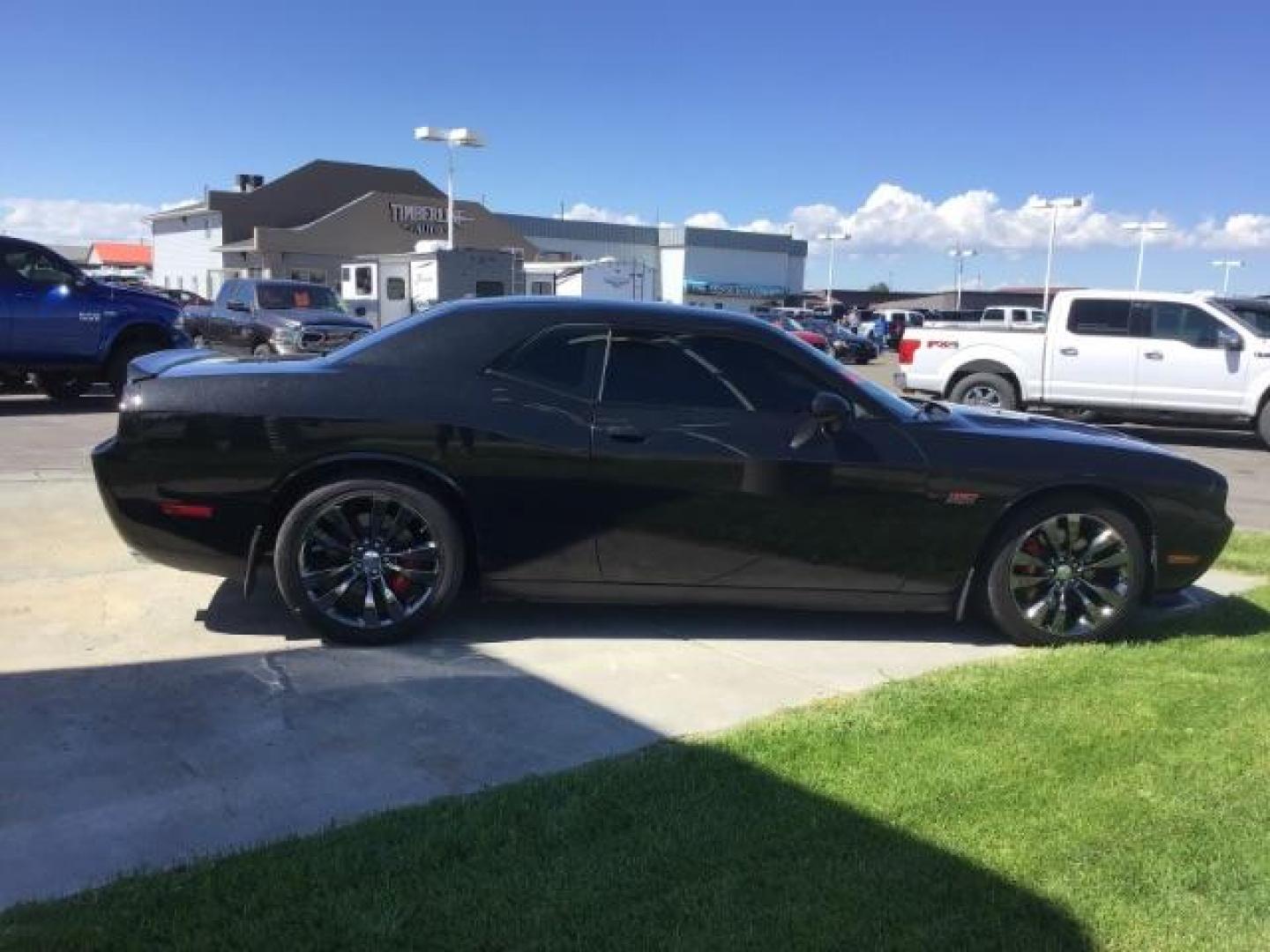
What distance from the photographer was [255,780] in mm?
3465

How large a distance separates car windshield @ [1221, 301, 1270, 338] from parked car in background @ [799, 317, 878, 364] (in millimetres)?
20651

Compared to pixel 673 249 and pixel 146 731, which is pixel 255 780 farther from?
pixel 673 249

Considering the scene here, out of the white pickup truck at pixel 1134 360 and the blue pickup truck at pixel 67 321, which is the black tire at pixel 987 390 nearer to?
the white pickup truck at pixel 1134 360

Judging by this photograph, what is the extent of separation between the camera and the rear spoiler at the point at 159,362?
483 centimetres

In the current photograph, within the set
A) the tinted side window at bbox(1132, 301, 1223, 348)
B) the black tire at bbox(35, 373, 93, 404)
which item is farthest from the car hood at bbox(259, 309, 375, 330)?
the tinted side window at bbox(1132, 301, 1223, 348)

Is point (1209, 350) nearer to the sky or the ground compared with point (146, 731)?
nearer to the sky

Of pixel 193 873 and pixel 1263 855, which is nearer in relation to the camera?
pixel 193 873

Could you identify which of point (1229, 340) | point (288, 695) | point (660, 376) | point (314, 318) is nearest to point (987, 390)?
point (1229, 340)

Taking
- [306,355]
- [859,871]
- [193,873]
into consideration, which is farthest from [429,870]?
[306,355]

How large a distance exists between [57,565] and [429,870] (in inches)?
154

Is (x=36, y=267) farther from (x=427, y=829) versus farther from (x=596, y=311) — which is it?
(x=427, y=829)

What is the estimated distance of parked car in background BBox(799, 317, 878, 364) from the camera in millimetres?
35406

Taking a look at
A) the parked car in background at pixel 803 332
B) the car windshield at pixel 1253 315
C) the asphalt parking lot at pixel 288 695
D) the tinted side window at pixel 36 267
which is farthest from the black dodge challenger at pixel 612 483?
the parked car in background at pixel 803 332

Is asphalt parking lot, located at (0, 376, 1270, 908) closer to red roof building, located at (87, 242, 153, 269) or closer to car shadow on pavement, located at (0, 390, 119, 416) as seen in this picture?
car shadow on pavement, located at (0, 390, 119, 416)
